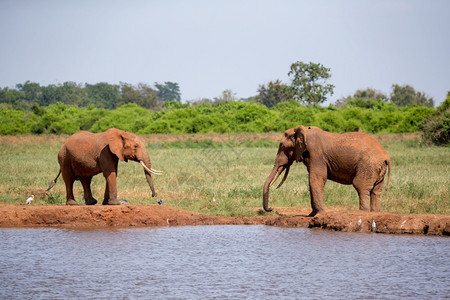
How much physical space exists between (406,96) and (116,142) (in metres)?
73.9

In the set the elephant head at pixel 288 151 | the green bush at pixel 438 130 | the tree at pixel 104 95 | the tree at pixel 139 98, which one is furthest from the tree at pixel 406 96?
the elephant head at pixel 288 151

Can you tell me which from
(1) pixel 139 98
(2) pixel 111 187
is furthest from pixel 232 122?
(1) pixel 139 98

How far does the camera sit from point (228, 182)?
21.3 metres

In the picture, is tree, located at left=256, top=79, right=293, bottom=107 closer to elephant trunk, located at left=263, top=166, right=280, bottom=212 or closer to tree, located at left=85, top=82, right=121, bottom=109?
tree, located at left=85, top=82, right=121, bottom=109

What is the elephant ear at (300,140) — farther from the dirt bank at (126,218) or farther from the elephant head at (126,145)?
the elephant head at (126,145)

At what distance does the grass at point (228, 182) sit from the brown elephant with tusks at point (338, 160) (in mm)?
1801

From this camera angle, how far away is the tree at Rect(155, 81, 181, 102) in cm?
12441

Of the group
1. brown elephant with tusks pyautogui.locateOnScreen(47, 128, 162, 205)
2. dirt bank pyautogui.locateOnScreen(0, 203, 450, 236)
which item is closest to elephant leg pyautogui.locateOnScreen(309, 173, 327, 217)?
dirt bank pyautogui.locateOnScreen(0, 203, 450, 236)

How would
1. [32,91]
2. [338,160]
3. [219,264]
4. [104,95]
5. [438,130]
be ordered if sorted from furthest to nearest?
[32,91] < [104,95] < [438,130] < [338,160] < [219,264]

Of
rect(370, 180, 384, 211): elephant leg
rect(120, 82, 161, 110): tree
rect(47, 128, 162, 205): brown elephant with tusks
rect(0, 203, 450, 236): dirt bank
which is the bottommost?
rect(0, 203, 450, 236): dirt bank

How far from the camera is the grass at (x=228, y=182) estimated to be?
1683cm

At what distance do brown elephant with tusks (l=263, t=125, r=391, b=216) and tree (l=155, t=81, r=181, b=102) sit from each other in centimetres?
10954

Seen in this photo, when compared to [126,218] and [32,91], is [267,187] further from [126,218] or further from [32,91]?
[32,91]

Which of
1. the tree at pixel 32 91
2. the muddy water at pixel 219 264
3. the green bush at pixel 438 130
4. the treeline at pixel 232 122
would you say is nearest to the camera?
the muddy water at pixel 219 264
